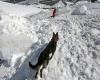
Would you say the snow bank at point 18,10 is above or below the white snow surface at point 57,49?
below

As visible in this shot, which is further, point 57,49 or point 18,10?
point 18,10

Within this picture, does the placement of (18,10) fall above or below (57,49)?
below

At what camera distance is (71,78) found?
8.54 m

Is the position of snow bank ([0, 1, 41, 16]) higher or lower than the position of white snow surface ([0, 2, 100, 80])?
lower

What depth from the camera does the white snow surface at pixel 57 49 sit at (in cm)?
880

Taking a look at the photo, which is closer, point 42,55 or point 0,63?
point 42,55

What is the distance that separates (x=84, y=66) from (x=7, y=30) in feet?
17.0

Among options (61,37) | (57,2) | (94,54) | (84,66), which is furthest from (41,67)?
(57,2)

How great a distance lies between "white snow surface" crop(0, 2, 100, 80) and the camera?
880 cm

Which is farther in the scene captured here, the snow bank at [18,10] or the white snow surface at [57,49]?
the snow bank at [18,10]

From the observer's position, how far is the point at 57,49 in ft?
33.9

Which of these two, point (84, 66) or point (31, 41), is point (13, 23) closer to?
point (31, 41)

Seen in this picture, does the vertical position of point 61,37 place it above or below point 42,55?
below

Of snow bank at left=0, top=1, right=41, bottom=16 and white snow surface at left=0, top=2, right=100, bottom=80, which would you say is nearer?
white snow surface at left=0, top=2, right=100, bottom=80
